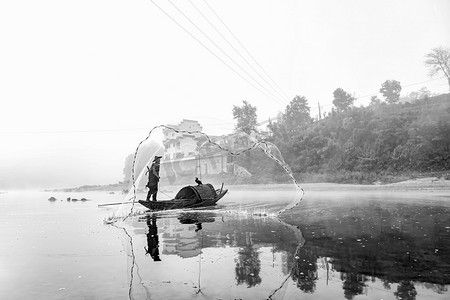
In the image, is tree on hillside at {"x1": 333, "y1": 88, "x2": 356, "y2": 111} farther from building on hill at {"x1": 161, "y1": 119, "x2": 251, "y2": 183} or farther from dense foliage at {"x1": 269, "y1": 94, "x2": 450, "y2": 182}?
building on hill at {"x1": 161, "y1": 119, "x2": 251, "y2": 183}

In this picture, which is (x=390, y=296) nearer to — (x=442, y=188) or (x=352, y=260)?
(x=352, y=260)

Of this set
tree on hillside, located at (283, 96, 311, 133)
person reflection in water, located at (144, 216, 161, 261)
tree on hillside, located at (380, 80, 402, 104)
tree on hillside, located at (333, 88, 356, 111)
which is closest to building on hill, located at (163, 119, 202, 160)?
tree on hillside, located at (283, 96, 311, 133)

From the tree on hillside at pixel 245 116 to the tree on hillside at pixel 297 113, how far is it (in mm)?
7761

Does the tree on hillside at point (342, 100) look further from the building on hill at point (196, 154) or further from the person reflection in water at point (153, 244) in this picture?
the person reflection in water at point (153, 244)

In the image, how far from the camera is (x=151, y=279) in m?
6.53

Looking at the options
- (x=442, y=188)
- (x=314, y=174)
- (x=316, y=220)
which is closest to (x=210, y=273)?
(x=316, y=220)

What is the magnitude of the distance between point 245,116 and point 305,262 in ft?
217

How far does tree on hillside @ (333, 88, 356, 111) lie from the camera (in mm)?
63206

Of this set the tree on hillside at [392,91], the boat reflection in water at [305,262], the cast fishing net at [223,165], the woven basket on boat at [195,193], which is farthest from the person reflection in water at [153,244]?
the tree on hillside at [392,91]

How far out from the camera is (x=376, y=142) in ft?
153

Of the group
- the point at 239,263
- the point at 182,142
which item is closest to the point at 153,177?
the point at 239,263

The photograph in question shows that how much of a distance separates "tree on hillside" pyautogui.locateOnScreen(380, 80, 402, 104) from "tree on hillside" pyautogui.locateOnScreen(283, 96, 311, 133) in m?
16.1

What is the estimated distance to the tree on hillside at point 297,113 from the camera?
6750cm

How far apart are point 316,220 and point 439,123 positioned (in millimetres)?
37812
